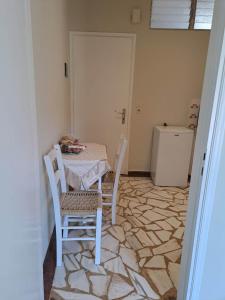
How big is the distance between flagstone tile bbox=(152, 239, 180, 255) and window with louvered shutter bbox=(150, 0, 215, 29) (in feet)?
9.80

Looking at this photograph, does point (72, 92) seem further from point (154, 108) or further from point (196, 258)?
point (196, 258)

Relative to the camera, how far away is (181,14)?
3484 millimetres

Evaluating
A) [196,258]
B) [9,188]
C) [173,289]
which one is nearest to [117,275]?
[173,289]

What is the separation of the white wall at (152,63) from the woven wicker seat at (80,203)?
6.38 ft

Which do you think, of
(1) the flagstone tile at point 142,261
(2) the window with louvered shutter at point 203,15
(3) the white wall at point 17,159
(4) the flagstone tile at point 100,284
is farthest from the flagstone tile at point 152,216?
(2) the window with louvered shutter at point 203,15

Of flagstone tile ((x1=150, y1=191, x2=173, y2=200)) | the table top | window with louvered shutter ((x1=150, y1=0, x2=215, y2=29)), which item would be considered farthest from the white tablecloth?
window with louvered shutter ((x1=150, y1=0, x2=215, y2=29))

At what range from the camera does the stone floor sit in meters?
1.72

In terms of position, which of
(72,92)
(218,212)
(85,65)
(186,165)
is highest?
(85,65)

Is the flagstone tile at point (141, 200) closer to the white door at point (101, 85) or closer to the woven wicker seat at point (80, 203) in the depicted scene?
the white door at point (101, 85)

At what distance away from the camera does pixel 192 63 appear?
362 cm

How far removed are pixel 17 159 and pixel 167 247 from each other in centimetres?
181

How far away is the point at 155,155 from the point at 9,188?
3.03 meters

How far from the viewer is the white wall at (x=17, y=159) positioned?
0.81m

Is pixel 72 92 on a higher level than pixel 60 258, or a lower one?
higher
